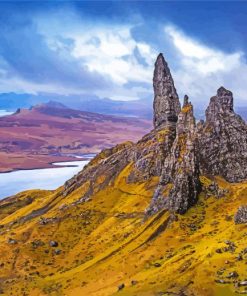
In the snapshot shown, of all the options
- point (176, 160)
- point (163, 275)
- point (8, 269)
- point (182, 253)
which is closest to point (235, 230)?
point (182, 253)

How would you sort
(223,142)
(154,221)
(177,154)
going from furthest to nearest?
(223,142) < (177,154) < (154,221)

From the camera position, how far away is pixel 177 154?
144m

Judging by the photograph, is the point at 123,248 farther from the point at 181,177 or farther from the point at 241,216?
the point at 241,216

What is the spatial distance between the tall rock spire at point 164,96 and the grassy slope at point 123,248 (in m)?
23.1

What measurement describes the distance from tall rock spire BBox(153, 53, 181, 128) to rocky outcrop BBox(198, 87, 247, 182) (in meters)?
21.6

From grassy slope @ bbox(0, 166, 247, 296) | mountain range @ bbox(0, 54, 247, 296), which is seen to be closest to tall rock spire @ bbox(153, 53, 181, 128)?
mountain range @ bbox(0, 54, 247, 296)

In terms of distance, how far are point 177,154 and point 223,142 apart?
1721 cm

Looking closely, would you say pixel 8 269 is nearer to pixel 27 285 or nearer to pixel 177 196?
pixel 27 285

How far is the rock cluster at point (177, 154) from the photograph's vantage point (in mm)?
135625

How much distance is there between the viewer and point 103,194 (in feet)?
543

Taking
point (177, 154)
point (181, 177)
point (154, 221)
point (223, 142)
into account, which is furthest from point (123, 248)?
point (223, 142)

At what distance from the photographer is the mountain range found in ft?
330

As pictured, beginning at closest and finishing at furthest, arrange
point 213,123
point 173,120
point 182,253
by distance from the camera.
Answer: point 182,253 < point 213,123 < point 173,120

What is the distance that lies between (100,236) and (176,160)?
30.5 metres
